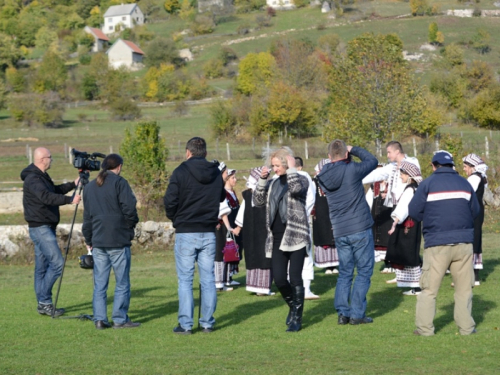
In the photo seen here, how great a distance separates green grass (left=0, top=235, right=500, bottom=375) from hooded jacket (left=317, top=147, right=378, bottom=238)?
1.19m

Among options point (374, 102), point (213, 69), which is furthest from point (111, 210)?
point (213, 69)

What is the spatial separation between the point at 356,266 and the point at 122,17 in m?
181

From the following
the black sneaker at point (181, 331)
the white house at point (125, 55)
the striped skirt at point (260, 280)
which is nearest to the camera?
the black sneaker at point (181, 331)

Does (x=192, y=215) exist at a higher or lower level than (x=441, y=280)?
higher

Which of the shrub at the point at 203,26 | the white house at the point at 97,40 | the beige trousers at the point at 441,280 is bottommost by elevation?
the beige trousers at the point at 441,280

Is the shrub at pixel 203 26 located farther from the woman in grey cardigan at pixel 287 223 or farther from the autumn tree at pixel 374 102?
the woman in grey cardigan at pixel 287 223

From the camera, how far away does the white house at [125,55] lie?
12838 centimetres

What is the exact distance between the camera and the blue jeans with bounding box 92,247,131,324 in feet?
30.3

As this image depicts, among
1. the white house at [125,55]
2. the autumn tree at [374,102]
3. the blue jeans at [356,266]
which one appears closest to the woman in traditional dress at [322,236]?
the blue jeans at [356,266]

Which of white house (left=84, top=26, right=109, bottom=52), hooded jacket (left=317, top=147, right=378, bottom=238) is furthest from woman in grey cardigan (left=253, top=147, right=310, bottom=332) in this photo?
white house (left=84, top=26, right=109, bottom=52)

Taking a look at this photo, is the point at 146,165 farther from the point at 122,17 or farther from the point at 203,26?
the point at 122,17

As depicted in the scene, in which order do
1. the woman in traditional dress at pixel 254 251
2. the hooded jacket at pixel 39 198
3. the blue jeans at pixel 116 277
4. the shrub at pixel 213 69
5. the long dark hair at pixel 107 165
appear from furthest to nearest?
1. the shrub at pixel 213 69
2. the woman in traditional dress at pixel 254 251
3. the hooded jacket at pixel 39 198
4. the blue jeans at pixel 116 277
5. the long dark hair at pixel 107 165

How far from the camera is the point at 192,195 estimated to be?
876 cm

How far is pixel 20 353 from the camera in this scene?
802 cm
